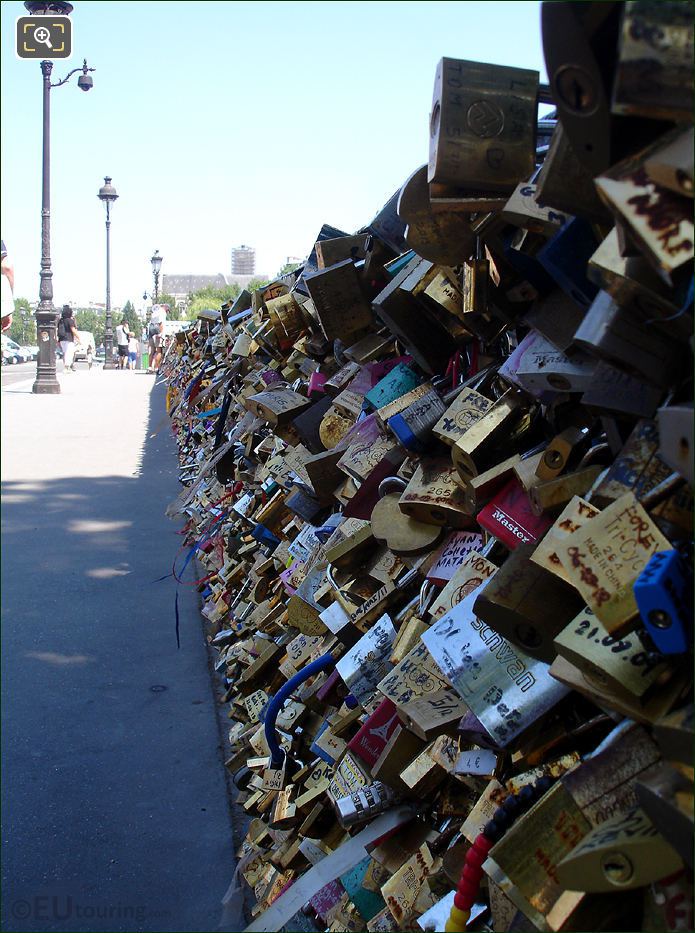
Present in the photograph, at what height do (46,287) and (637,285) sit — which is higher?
(637,285)

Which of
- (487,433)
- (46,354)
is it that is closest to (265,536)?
(487,433)

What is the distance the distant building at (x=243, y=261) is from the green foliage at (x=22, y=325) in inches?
872

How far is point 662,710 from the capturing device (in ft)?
3.03

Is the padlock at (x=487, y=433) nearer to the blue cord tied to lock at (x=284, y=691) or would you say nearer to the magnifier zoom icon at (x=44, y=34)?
the blue cord tied to lock at (x=284, y=691)

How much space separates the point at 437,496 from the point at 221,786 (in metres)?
1.74

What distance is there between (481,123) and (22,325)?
8993 centimetres

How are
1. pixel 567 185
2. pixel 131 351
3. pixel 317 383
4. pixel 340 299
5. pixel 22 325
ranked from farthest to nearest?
1. pixel 22 325
2. pixel 131 351
3. pixel 317 383
4. pixel 340 299
5. pixel 567 185

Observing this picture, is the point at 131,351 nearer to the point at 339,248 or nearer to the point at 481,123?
the point at 339,248

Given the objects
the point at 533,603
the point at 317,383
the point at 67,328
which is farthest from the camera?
the point at 67,328

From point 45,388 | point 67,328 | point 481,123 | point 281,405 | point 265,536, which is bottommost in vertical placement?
point 67,328

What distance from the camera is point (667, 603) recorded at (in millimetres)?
827

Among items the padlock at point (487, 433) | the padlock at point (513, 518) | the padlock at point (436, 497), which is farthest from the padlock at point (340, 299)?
the padlock at point (513, 518)

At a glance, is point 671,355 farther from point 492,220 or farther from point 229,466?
point 229,466

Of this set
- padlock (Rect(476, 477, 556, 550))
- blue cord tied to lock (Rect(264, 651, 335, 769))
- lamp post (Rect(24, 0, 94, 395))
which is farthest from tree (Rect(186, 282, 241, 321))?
padlock (Rect(476, 477, 556, 550))
